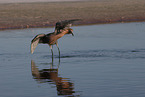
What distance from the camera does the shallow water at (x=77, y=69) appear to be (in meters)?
9.24

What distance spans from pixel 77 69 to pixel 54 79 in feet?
4.99

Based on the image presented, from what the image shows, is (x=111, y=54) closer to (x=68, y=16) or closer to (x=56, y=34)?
(x=56, y=34)

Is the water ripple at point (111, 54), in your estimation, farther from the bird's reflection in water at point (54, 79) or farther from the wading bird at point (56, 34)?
the bird's reflection in water at point (54, 79)

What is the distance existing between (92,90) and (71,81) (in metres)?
1.20

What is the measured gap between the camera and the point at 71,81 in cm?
1027

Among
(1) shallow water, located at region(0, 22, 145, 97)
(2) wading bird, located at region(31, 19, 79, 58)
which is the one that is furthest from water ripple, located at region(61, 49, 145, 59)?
(2) wading bird, located at region(31, 19, 79, 58)

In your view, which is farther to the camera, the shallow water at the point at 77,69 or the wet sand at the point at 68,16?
the wet sand at the point at 68,16

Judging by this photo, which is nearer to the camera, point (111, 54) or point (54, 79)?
point (54, 79)

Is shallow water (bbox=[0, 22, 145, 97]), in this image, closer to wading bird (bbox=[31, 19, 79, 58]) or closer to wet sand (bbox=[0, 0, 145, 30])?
wading bird (bbox=[31, 19, 79, 58])

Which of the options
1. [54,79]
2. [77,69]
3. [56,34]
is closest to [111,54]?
[56,34]

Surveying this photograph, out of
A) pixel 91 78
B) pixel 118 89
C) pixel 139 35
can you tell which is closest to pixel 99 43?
pixel 139 35

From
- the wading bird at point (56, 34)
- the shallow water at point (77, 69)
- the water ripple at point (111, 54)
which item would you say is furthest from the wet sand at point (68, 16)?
the wading bird at point (56, 34)

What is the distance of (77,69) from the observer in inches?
477

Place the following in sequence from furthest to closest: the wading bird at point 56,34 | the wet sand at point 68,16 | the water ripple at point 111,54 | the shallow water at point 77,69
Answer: the wet sand at point 68,16, the water ripple at point 111,54, the wading bird at point 56,34, the shallow water at point 77,69
